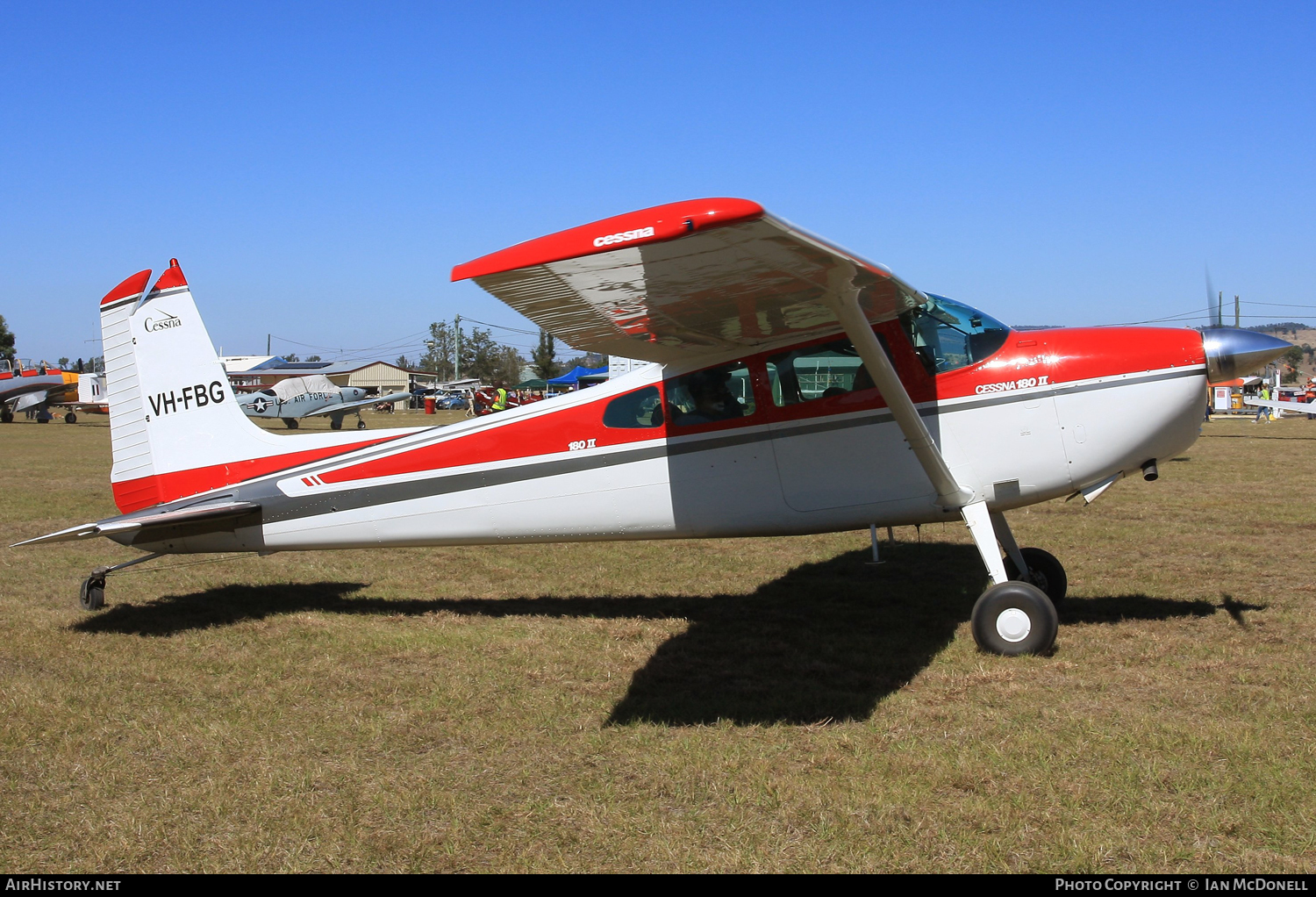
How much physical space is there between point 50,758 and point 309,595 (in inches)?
149

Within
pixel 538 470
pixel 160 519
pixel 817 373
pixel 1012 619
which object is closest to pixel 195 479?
pixel 160 519

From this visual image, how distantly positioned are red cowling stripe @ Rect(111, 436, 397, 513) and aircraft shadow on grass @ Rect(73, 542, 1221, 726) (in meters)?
0.92

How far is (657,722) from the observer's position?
16.1 ft

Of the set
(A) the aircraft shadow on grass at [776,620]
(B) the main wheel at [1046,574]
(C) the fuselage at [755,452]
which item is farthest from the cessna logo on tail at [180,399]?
(B) the main wheel at [1046,574]

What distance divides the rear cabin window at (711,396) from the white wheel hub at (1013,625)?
2.12 m

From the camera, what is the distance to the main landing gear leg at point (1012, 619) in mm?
5840

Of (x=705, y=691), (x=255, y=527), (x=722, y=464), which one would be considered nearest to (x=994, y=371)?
(x=722, y=464)

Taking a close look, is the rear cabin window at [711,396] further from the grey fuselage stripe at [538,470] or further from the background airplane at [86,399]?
the background airplane at [86,399]

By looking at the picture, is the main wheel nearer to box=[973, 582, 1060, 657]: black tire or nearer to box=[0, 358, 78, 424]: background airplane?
box=[973, 582, 1060, 657]: black tire

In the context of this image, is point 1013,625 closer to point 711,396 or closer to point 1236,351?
point 1236,351

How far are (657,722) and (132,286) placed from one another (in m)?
5.70

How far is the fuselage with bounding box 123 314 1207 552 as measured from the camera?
6094 millimetres

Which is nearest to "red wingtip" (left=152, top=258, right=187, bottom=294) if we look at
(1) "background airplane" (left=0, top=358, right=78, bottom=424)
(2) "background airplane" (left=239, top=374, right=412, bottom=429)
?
(2) "background airplane" (left=239, top=374, right=412, bottom=429)

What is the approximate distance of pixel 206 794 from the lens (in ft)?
13.4
